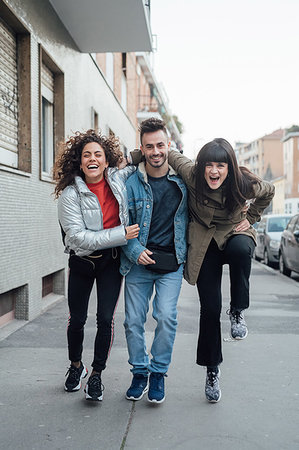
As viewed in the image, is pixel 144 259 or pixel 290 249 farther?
pixel 290 249

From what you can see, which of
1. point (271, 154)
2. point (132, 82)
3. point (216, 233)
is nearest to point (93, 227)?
point (216, 233)

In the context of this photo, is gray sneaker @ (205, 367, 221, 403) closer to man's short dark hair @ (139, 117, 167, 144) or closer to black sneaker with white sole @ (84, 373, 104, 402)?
black sneaker with white sole @ (84, 373, 104, 402)

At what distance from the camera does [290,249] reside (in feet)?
43.4

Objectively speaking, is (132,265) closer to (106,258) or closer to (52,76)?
(106,258)

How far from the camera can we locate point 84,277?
13.4 ft

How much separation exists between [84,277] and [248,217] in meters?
1.29

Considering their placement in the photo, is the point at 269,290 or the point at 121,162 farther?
the point at 269,290

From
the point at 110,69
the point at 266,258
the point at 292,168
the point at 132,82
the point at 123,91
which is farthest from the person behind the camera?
the point at 292,168

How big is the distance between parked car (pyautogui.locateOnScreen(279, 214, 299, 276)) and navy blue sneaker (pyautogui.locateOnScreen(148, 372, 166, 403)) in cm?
891

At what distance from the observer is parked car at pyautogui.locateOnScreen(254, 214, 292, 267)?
17.0m

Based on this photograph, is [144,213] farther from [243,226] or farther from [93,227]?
[243,226]

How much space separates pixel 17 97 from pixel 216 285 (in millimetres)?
4582

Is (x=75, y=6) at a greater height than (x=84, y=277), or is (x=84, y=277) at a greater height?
(x=75, y=6)

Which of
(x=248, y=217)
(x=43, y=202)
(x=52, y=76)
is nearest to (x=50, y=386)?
(x=248, y=217)
